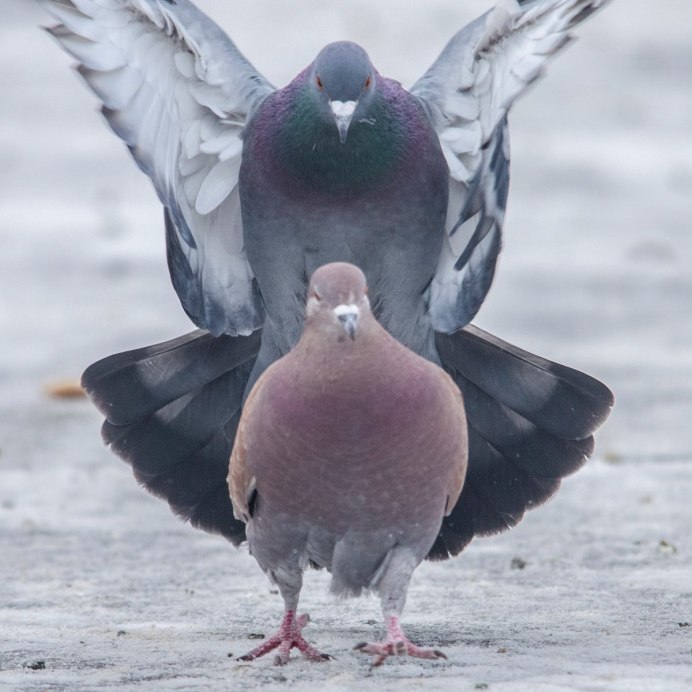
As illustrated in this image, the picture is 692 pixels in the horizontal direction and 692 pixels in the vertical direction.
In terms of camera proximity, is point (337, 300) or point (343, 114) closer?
point (337, 300)

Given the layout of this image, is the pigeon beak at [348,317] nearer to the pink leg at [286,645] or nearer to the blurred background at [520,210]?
the pink leg at [286,645]

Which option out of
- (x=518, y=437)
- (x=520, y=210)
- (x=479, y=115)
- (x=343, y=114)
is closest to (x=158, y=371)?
(x=343, y=114)

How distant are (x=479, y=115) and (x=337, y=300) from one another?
5.11 feet

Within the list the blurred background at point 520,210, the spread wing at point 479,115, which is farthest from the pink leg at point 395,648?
the blurred background at point 520,210

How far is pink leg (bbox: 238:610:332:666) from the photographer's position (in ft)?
15.5

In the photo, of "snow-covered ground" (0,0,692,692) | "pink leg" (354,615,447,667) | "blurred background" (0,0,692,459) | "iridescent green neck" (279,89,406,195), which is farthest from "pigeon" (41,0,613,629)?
"blurred background" (0,0,692,459)

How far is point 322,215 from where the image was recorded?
5.69m

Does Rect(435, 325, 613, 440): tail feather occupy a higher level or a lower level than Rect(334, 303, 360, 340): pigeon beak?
lower

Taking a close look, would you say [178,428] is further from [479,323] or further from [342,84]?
[479,323]

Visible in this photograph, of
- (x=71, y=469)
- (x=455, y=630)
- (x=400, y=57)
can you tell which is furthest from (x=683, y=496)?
(x=400, y=57)

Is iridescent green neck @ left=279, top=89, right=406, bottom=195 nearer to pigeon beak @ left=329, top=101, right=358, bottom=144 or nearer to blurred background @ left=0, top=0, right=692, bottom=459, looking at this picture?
pigeon beak @ left=329, top=101, right=358, bottom=144

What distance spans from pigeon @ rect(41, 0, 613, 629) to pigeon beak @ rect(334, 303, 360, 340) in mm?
1110

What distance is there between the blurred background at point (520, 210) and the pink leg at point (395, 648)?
12.0ft

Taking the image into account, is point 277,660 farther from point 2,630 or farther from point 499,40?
point 499,40
